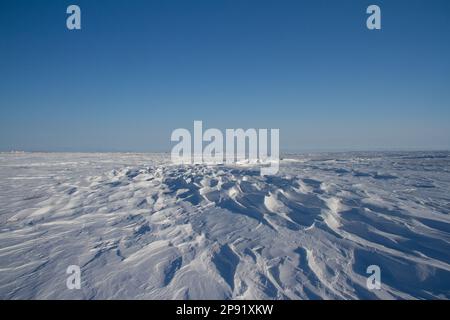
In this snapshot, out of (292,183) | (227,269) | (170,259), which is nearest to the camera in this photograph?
(227,269)

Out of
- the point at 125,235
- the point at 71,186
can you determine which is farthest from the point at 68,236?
the point at 71,186

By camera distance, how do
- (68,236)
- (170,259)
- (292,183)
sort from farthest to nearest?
1. (292,183)
2. (68,236)
3. (170,259)
